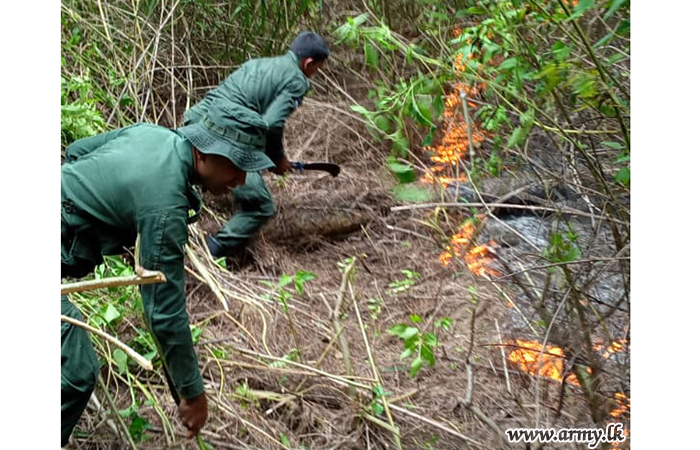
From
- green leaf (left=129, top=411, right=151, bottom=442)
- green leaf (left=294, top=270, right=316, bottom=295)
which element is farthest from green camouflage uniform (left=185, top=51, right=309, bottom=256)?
green leaf (left=129, top=411, right=151, bottom=442)

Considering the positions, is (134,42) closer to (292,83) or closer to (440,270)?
(292,83)

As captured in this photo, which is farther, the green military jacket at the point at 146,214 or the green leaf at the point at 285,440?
the green leaf at the point at 285,440

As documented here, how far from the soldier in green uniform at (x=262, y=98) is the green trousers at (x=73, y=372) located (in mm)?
937

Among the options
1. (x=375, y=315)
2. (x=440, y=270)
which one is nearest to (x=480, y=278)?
(x=440, y=270)

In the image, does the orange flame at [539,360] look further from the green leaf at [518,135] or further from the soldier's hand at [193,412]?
the soldier's hand at [193,412]

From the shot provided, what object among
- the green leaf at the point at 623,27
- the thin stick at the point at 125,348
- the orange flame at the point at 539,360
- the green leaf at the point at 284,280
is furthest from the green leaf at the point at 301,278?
the green leaf at the point at 623,27

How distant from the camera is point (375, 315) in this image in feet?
10.1

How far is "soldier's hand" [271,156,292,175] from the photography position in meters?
3.34

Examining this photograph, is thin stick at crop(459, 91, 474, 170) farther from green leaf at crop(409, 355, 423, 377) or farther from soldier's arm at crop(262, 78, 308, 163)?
green leaf at crop(409, 355, 423, 377)

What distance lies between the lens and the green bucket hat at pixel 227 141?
2.11 m

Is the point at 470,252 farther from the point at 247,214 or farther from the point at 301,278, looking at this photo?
the point at 247,214

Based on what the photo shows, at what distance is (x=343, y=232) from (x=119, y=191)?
1.52 m

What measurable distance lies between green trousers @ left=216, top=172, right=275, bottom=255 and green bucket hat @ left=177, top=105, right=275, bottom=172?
1.01m

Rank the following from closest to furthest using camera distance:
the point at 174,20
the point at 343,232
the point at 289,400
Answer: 1. the point at 289,400
2. the point at 174,20
3. the point at 343,232
